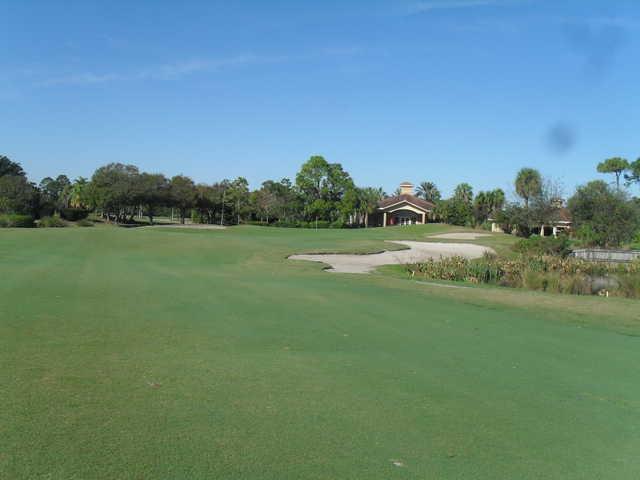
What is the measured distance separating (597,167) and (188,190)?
6899 centimetres

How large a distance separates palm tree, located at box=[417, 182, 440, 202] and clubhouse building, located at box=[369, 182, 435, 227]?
3850 centimetres

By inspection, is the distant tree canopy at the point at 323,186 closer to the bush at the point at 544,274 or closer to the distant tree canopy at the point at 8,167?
the distant tree canopy at the point at 8,167

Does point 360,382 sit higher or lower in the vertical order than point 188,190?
lower

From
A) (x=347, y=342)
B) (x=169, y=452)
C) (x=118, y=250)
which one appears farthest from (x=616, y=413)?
(x=118, y=250)

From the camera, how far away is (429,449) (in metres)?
5.18

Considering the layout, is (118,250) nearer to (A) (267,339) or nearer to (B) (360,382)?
(A) (267,339)

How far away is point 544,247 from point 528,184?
37.0m

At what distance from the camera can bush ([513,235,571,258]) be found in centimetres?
3888

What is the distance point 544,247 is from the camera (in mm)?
40094

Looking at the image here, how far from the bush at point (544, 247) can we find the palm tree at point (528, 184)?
31138 mm

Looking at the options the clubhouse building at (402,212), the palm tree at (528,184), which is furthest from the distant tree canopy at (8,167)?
the palm tree at (528,184)

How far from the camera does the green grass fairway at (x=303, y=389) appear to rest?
15.6ft

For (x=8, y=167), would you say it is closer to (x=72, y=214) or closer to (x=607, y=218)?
(x=72, y=214)

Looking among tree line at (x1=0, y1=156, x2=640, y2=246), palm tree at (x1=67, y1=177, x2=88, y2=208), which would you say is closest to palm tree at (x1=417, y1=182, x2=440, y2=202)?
tree line at (x1=0, y1=156, x2=640, y2=246)
